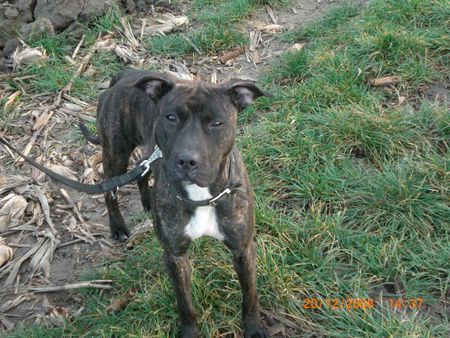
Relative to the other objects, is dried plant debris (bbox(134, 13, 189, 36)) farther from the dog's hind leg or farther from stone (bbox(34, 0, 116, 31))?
the dog's hind leg

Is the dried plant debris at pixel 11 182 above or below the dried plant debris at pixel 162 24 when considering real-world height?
below

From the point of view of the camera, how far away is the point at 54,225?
15.5 feet

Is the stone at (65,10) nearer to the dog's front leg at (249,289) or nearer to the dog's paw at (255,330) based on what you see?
the dog's front leg at (249,289)

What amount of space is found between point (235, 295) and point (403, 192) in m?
1.60

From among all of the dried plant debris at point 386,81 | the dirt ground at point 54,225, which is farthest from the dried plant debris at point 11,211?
the dried plant debris at point 386,81

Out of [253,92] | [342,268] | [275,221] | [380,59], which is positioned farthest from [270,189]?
[380,59]

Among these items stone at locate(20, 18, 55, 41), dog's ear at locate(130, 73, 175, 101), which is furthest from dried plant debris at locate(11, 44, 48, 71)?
dog's ear at locate(130, 73, 175, 101)

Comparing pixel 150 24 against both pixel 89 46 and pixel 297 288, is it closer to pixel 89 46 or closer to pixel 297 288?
pixel 89 46

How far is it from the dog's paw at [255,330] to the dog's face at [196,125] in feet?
3.87

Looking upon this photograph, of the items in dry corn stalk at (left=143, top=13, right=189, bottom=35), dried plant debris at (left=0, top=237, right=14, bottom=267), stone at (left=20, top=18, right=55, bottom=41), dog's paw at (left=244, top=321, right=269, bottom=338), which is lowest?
dried plant debris at (left=0, top=237, right=14, bottom=267)

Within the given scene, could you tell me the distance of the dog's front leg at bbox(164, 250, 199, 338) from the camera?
10.6ft

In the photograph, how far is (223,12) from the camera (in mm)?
7094

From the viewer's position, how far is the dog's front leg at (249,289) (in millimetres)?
3258

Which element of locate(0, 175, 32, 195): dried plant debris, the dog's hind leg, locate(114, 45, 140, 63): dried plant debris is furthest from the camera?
locate(114, 45, 140, 63): dried plant debris
